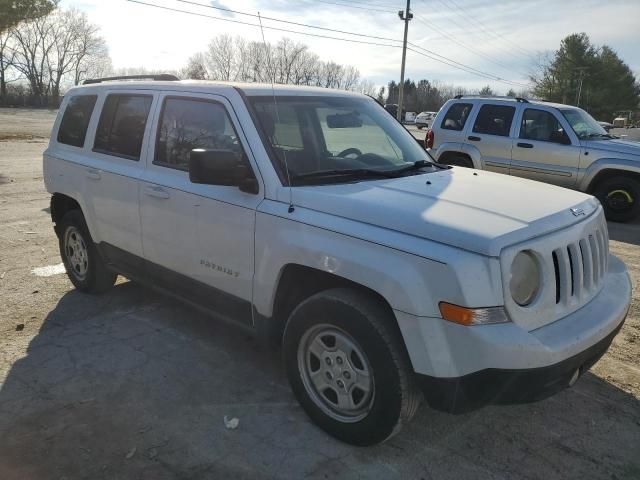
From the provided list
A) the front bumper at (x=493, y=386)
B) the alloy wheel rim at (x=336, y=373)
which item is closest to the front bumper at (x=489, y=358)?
the front bumper at (x=493, y=386)

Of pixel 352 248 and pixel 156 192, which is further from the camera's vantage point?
pixel 156 192

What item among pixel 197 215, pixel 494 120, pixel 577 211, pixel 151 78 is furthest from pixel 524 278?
pixel 494 120

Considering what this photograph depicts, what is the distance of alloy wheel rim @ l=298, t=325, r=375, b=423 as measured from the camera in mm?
2773

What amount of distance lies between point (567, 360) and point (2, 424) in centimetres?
308

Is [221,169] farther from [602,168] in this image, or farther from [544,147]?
[602,168]

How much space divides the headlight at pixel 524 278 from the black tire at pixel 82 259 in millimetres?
3636

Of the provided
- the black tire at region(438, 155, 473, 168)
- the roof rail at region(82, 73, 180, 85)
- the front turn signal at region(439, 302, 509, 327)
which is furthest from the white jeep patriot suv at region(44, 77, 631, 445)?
the black tire at region(438, 155, 473, 168)

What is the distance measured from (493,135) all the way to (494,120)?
0.30 m

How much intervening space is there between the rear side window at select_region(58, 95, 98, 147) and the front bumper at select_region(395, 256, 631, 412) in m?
3.57

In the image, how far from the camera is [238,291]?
3.31m

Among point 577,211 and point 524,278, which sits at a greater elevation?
point 577,211

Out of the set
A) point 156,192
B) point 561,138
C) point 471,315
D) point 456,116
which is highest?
point 456,116

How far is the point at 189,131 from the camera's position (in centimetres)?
366

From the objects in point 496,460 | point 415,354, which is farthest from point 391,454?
point 415,354
